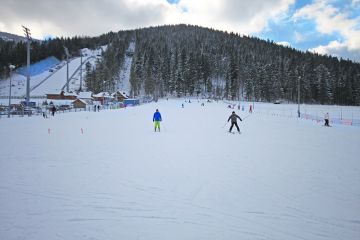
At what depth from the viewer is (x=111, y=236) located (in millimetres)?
3396

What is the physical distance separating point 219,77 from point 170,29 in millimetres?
98090

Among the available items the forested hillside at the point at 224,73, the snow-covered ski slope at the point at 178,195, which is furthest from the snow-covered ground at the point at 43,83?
the snow-covered ski slope at the point at 178,195

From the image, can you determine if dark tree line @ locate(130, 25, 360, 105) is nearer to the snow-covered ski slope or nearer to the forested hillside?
the forested hillside

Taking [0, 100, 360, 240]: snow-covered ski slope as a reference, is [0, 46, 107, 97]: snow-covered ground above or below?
above

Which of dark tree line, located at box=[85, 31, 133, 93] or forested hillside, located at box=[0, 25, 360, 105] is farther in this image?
dark tree line, located at box=[85, 31, 133, 93]

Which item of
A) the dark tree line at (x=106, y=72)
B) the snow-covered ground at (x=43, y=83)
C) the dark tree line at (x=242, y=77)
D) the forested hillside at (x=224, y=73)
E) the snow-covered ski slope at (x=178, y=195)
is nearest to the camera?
the snow-covered ski slope at (x=178, y=195)

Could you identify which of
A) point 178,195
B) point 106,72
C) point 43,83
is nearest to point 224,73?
point 106,72

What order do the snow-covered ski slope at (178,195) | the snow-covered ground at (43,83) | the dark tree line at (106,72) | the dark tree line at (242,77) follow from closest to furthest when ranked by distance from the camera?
1. the snow-covered ski slope at (178,195)
2. the dark tree line at (242,77)
3. the snow-covered ground at (43,83)
4. the dark tree line at (106,72)

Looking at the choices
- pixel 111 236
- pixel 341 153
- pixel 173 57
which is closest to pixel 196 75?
pixel 173 57

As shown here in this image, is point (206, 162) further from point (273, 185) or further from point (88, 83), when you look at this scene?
point (88, 83)

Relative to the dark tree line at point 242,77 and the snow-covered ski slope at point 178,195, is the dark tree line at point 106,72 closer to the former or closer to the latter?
the dark tree line at point 242,77

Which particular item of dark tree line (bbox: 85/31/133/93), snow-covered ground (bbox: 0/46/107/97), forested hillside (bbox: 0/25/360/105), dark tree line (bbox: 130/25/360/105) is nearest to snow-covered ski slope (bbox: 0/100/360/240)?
forested hillside (bbox: 0/25/360/105)

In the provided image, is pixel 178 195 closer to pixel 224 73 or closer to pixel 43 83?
pixel 224 73

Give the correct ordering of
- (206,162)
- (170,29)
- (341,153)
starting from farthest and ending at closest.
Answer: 1. (170,29)
2. (341,153)
3. (206,162)
